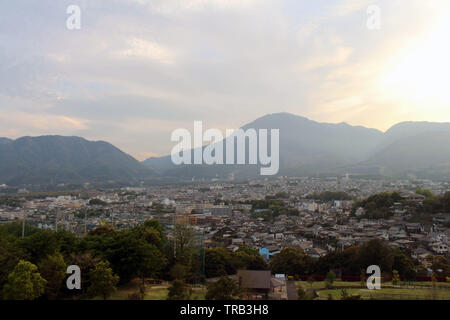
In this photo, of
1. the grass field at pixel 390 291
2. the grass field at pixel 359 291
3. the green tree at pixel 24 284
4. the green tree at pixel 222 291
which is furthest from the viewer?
the grass field at pixel 390 291

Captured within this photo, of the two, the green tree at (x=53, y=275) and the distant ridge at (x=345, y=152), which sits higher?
the distant ridge at (x=345, y=152)

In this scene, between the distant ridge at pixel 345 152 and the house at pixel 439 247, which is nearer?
the house at pixel 439 247

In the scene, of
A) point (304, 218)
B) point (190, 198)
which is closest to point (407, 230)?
point (304, 218)

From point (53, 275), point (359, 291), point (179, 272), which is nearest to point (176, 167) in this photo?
point (179, 272)

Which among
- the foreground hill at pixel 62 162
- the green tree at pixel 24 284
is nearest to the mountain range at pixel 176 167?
the foreground hill at pixel 62 162

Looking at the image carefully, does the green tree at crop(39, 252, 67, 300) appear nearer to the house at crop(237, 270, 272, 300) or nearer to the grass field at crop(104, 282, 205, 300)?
the grass field at crop(104, 282, 205, 300)

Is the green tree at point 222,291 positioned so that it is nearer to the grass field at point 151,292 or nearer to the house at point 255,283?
the grass field at point 151,292
